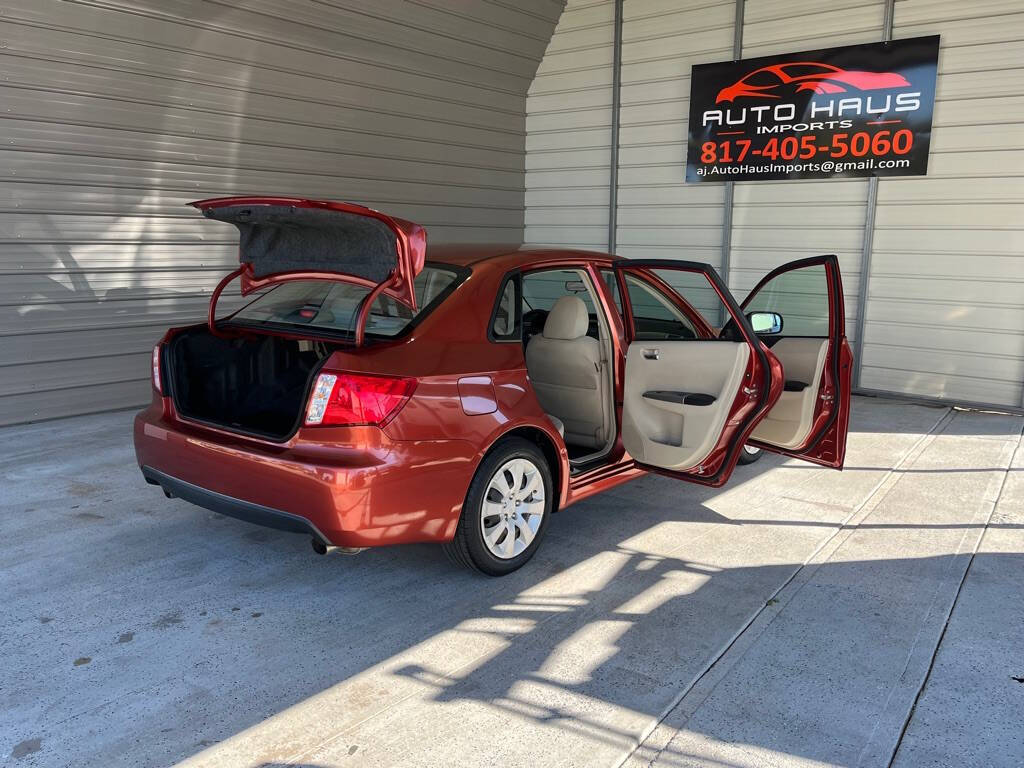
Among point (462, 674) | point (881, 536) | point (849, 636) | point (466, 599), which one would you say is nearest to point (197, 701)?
point (462, 674)

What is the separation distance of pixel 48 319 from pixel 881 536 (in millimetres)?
6222

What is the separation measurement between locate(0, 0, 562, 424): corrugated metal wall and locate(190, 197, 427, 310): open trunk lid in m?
3.61

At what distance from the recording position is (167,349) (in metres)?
3.76

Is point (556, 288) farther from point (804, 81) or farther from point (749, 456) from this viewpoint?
point (804, 81)

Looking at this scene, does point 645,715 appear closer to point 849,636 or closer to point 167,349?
point 849,636

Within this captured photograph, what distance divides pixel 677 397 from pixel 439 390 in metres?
1.36

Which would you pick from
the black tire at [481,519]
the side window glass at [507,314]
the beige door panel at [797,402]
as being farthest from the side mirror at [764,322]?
the black tire at [481,519]

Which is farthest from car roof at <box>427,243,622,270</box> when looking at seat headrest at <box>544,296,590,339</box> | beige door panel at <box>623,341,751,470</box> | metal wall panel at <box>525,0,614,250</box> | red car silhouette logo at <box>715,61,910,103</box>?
metal wall panel at <box>525,0,614,250</box>

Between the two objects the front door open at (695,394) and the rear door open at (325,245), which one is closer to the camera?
the rear door open at (325,245)

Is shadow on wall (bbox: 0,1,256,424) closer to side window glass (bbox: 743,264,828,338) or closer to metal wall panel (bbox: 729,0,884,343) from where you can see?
metal wall panel (bbox: 729,0,884,343)

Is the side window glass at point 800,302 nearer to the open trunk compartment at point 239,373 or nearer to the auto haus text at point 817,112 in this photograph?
the auto haus text at point 817,112

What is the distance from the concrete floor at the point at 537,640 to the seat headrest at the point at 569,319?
3.44 ft

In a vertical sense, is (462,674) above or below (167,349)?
below

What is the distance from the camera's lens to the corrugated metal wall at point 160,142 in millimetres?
6324
